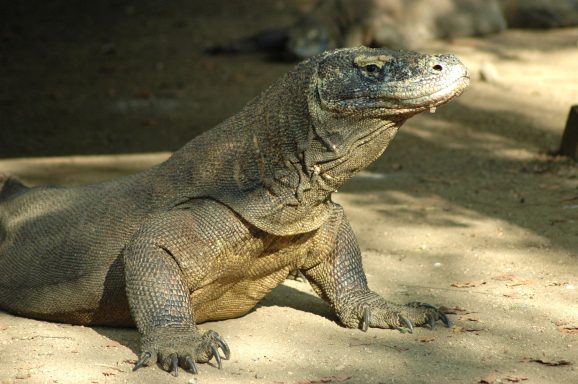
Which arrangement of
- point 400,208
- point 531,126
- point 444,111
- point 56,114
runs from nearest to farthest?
point 400,208 < point 531,126 < point 444,111 < point 56,114

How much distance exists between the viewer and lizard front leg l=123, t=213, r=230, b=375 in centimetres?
482

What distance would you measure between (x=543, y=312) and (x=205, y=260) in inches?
77.9

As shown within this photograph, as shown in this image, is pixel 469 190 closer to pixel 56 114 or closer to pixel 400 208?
pixel 400 208

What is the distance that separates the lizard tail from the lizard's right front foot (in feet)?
8.70

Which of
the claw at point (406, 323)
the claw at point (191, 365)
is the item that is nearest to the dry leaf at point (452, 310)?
the claw at point (406, 323)

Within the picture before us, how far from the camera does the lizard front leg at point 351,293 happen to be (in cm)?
559

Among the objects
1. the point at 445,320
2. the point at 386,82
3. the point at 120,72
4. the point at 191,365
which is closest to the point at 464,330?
the point at 445,320

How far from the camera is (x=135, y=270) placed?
5113 millimetres

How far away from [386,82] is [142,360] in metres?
1.85

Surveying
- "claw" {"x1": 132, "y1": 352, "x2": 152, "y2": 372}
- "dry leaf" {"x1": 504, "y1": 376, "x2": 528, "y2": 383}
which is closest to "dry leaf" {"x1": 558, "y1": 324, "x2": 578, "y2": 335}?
"dry leaf" {"x1": 504, "y1": 376, "x2": 528, "y2": 383}

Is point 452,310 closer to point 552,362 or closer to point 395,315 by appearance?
point 395,315

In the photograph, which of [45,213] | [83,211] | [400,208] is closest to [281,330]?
[83,211]

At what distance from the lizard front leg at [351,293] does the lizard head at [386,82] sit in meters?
0.94

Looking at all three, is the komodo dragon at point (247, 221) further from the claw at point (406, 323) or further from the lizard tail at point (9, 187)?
the lizard tail at point (9, 187)
